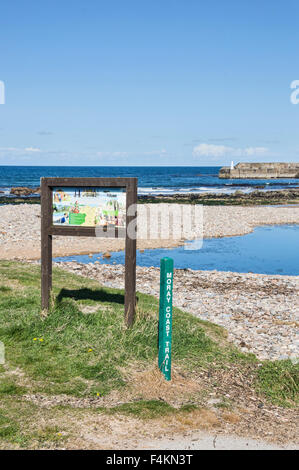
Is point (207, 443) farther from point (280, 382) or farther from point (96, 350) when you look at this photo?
point (96, 350)

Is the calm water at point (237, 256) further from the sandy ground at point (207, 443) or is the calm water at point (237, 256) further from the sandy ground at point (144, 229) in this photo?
the sandy ground at point (207, 443)

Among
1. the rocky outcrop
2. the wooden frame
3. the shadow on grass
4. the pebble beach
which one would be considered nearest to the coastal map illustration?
the wooden frame

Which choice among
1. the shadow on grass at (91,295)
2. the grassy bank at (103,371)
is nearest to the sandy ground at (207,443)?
the grassy bank at (103,371)

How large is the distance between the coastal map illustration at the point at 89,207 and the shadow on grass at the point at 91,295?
8.03 ft

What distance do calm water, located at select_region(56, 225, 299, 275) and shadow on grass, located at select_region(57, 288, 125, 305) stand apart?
26.4ft

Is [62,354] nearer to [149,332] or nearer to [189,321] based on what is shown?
[149,332]

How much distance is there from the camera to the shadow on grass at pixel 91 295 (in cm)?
1130

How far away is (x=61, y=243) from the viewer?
80.3 ft

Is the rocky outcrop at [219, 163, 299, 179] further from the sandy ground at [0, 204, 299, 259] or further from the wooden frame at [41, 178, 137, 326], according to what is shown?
the wooden frame at [41, 178, 137, 326]

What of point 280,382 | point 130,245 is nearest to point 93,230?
point 130,245

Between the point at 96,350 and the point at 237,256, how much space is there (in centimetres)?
1579

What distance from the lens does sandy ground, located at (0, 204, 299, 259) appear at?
2300 cm

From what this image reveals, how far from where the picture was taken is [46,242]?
9414 millimetres
